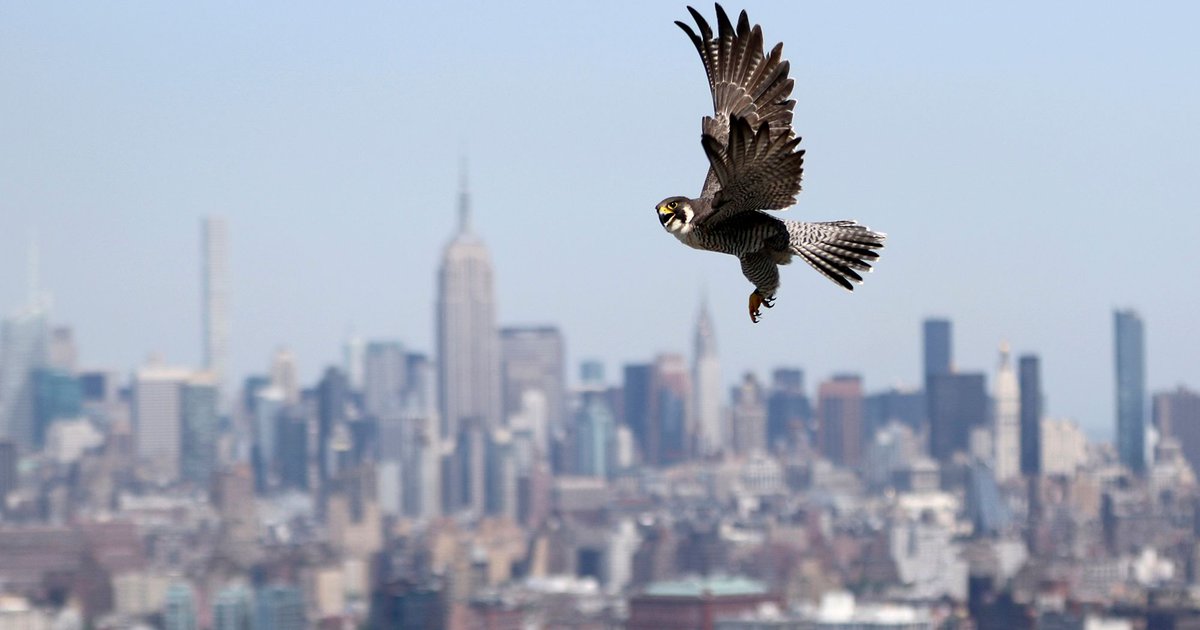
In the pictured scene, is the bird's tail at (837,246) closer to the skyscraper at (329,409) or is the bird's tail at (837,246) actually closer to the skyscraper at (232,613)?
the skyscraper at (232,613)

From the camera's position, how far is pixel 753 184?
10.9 feet

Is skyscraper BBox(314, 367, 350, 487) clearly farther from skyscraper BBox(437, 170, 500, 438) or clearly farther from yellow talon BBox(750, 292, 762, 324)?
yellow talon BBox(750, 292, 762, 324)

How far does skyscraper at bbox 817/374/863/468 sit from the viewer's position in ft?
465

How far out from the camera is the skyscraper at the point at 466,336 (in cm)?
14962

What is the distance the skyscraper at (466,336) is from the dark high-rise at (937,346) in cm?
2231

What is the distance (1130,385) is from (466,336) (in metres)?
38.1

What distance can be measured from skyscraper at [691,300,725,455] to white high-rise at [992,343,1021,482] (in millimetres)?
16841

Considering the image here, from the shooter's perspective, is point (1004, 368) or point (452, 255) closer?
point (1004, 368)

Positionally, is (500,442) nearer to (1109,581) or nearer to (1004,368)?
(1004,368)

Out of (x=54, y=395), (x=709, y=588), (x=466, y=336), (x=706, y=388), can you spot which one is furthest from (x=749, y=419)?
(x=709, y=588)

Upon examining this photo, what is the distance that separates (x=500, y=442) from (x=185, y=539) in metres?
36.7

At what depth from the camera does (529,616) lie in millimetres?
74438

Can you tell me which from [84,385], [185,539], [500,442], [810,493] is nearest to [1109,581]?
[185,539]

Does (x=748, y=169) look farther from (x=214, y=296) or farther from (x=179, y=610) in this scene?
(x=214, y=296)
